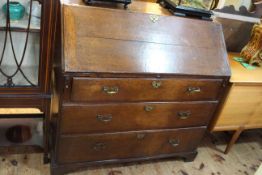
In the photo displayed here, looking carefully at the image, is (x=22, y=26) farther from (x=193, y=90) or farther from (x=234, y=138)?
(x=234, y=138)

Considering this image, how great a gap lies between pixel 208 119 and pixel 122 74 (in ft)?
2.59

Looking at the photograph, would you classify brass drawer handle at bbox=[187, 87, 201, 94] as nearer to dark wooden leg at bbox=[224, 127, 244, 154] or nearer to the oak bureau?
the oak bureau

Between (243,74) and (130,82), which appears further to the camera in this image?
(243,74)

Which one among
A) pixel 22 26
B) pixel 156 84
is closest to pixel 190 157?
pixel 156 84

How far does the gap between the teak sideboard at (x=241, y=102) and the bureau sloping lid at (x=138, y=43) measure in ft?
0.68

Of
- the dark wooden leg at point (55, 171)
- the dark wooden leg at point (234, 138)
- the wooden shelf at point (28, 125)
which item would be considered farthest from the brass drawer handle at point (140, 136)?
the dark wooden leg at point (234, 138)

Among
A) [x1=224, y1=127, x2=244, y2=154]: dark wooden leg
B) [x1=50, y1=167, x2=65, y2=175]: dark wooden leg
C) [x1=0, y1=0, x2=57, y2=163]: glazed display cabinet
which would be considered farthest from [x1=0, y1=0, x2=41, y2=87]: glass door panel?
[x1=224, y1=127, x2=244, y2=154]: dark wooden leg

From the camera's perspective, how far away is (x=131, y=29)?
5.24 feet

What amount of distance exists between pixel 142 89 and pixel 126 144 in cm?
42

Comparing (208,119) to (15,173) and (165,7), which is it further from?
(15,173)

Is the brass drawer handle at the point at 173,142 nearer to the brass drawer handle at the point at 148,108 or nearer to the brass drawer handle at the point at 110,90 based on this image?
the brass drawer handle at the point at 148,108

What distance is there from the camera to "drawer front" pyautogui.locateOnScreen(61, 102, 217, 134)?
61.7 inches

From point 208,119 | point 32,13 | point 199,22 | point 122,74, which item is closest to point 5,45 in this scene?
point 32,13

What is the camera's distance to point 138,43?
1594mm
